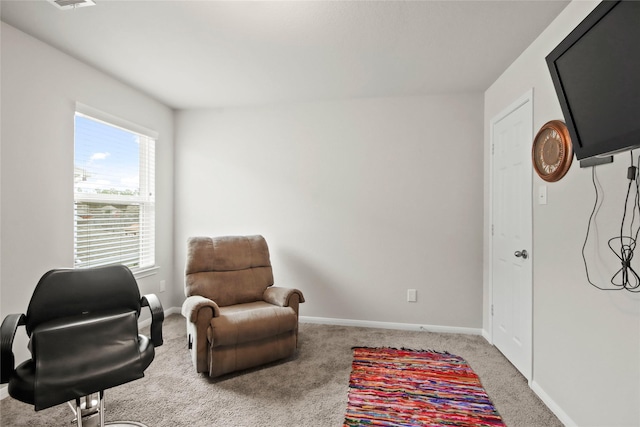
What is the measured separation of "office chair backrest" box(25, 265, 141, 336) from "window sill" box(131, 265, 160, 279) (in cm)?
141

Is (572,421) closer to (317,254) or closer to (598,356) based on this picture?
(598,356)

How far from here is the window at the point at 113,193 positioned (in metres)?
2.73

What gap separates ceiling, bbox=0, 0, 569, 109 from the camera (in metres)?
1.93

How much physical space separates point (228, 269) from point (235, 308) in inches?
16.7

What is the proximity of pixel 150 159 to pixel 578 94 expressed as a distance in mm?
3746

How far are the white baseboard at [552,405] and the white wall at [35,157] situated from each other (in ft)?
11.7

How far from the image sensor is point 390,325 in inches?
136

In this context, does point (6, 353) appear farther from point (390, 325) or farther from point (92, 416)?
point (390, 325)

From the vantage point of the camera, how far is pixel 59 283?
5.89 ft

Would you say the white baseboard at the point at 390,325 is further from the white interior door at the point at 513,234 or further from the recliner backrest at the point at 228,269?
the recliner backrest at the point at 228,269

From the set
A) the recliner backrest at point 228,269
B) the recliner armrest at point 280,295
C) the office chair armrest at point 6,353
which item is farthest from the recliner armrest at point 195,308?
the office chair armrest at point 6,353

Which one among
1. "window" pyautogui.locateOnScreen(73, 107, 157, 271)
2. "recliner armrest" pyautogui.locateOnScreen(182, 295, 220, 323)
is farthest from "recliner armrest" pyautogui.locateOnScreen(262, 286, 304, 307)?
"window" pyautogui.locateOnScreen(73, 107, 157, 271)

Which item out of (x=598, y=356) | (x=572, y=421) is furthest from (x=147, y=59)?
(x=572, y=421)

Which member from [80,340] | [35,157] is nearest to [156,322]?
[80,340]
